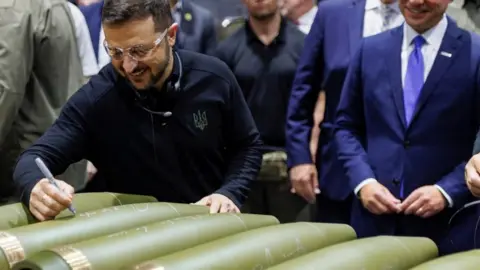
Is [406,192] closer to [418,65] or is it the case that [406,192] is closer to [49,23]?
[418,65]

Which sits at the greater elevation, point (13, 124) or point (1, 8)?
point (1, 8)

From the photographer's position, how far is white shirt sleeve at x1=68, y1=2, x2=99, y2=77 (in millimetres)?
2838

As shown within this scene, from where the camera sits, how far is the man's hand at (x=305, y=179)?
2750mm

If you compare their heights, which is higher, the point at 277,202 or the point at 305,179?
the point at 305,179

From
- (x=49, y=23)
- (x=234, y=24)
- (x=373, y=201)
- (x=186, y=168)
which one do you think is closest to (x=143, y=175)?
(x=186, y=168)

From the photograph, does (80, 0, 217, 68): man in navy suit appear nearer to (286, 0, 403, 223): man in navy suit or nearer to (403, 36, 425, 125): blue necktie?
(286, 0, 403, 223): man in navy suit

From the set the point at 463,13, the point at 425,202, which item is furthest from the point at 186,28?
the point at 425,202

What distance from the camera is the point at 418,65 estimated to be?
7.42 ft

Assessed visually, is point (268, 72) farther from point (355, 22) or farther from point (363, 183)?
point (363, 183)

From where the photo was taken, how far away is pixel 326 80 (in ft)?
8.76

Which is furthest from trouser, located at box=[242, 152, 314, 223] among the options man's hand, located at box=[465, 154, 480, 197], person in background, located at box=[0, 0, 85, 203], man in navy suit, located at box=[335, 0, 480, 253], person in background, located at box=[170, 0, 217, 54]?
man's hand, located at box=[465, 154, 480, 197]

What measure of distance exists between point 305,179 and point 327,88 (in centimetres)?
30

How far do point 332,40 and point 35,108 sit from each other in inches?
37.2

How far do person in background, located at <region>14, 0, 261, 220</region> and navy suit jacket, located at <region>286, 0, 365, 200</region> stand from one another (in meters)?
0.49
